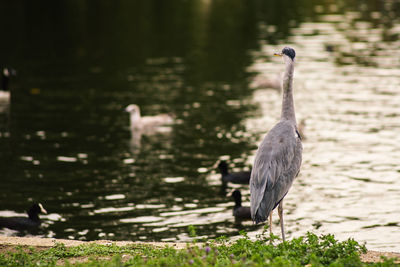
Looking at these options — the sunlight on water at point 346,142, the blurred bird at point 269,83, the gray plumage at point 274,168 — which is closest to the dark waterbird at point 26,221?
the sunlight on water at point 346,142

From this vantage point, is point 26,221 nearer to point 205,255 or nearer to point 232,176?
point 232,176

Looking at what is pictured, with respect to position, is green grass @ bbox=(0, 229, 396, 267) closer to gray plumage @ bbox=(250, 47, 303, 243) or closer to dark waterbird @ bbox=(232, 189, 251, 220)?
gray plumage @ bbox=(250, 47, 303, 243)

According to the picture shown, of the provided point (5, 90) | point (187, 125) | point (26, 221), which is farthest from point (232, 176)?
point (5, 90)

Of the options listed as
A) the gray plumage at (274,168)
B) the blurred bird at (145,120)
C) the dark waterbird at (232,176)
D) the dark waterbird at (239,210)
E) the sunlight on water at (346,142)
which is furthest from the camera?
the blurred bird at (145,120)

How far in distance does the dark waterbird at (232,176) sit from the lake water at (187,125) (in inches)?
9.2

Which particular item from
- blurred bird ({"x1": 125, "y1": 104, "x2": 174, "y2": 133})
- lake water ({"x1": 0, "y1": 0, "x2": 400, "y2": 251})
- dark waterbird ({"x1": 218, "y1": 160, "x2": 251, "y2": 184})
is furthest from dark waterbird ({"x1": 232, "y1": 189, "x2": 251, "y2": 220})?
blurred bird ({"x1": 125, "y1": 104, "x2": 174, "y2": 133})

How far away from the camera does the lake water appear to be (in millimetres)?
14938

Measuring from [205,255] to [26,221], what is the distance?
655 centimetres

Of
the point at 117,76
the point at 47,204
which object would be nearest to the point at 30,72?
the point at 117,76

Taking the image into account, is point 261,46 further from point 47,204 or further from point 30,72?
point 47,204

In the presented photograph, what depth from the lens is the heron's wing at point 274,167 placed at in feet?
34.2

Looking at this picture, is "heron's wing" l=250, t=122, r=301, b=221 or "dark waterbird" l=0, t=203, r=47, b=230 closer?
"heron's wing" l=250, t=122, r=301, b=221

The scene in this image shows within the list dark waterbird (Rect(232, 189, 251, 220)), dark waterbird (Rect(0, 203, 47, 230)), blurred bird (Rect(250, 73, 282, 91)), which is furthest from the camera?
blurred bird (Rect(250, 73, 282, 91))

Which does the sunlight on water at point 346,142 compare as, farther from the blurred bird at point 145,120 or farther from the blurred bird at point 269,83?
the blurred bird at point 145,120
